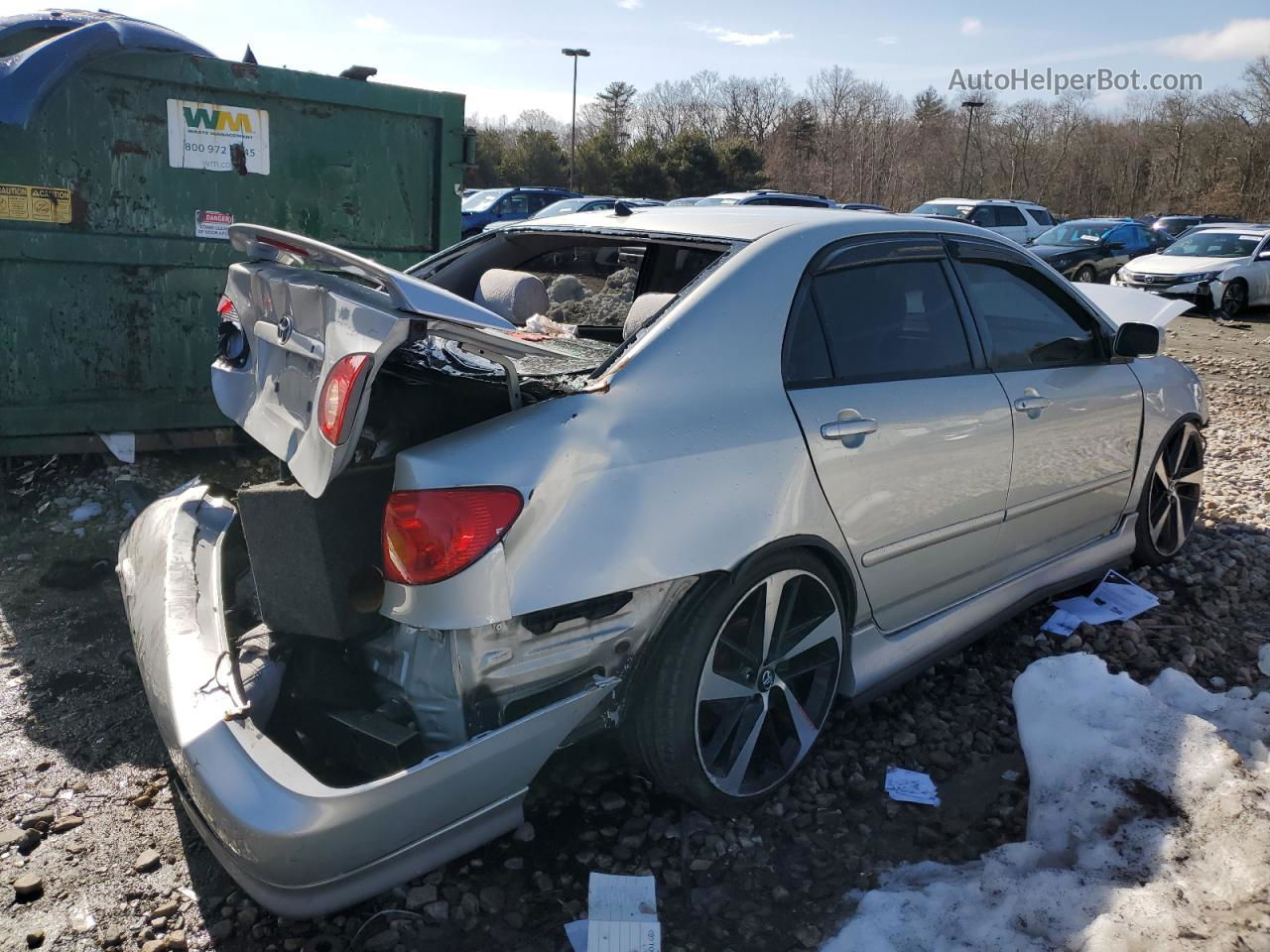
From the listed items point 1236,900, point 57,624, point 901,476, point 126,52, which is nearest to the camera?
point 1236,900

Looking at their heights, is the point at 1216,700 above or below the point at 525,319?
below

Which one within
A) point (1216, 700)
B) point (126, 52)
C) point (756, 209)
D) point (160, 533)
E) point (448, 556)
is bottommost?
point (1216, 700)

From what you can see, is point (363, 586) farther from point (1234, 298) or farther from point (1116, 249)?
point (1116, 249)

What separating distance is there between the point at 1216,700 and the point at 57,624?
428cm

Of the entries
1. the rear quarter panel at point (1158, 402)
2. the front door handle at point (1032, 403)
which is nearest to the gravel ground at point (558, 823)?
the rear quarter panel at point (1158, 402)

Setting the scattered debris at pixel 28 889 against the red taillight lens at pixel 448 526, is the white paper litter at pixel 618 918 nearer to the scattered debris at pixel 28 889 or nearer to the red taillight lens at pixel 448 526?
the red taillight lens at pixel 448 526

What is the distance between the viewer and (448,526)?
2.14 meters

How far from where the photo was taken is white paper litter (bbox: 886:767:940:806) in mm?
2938

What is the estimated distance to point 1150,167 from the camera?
5219 cm

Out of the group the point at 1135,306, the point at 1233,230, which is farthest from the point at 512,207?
the point at 1135,306

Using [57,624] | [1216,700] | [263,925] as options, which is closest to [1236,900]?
[1216,700]

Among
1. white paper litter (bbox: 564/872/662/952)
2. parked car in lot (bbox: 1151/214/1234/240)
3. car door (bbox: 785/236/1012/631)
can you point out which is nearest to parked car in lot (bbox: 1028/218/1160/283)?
parked car in lot (bbox: 1151/214/1234/240)

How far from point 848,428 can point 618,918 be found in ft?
4.78

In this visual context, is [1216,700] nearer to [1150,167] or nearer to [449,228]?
[449,228]
